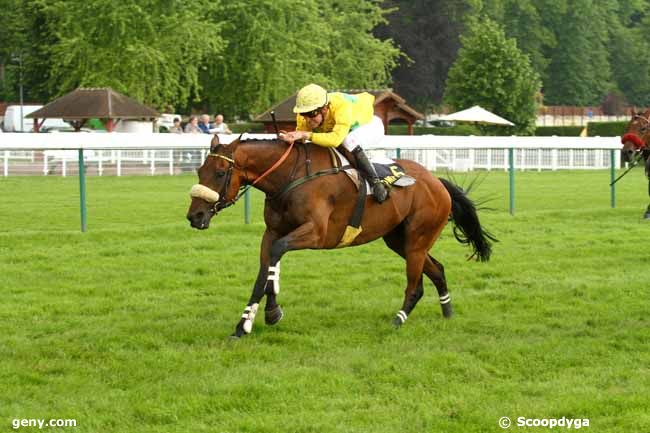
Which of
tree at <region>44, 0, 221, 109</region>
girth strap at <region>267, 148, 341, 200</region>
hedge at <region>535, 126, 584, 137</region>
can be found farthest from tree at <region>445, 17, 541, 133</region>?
girth strap at <region>267, 148, 341, 200</region>

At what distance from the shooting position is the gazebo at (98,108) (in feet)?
107

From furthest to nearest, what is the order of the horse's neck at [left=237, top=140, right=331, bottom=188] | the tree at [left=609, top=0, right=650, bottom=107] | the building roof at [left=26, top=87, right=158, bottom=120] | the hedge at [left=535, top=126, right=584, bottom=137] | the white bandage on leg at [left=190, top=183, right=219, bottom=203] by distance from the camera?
1. the tree at [left=609, top=0, right=650, bottom=107]
2. the hedge at [left=535, top=126, right=584, bottom=137]
3. the building roof at [left=26, top=87, right=158, bottom=120]
4. the horse's neck at [left=237, top=140, right=331, bottom=188]
5. the white bandage on leg at [left=190, top=183, right=219, bottom=203]

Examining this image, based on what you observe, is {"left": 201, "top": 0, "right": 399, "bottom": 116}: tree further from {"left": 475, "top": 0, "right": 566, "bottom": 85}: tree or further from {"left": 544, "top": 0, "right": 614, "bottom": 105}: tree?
{"left": 544, "top": 0, "right": 614, "bottom": 105}: tree

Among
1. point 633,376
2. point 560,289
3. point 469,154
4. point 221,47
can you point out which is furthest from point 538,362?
point 221,47

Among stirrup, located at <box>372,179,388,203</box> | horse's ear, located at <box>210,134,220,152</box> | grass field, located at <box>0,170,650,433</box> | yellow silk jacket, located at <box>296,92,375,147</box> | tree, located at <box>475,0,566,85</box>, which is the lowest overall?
grass field, located at <box>0,170,650,433</box>

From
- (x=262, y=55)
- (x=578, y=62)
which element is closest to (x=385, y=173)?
(x=262, y=55)

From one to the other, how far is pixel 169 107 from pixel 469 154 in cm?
1533

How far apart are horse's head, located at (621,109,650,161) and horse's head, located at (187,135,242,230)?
5.03m

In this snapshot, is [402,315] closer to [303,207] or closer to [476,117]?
[303,207]

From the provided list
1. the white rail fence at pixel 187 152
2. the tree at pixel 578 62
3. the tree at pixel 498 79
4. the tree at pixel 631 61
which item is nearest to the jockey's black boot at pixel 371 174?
the white rail fence at pixel 187 152

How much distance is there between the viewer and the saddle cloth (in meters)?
8.18

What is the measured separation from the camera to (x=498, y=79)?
4666 cm

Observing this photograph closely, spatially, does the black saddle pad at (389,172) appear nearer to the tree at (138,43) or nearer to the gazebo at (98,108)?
the gazebo at (98,108)

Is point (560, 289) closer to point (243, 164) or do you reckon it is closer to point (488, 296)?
point (488, 296)
